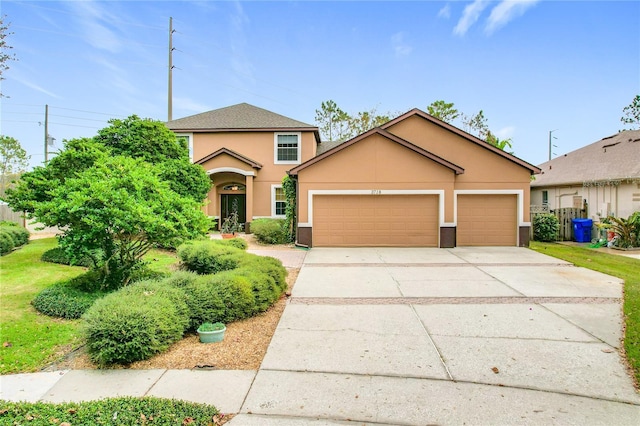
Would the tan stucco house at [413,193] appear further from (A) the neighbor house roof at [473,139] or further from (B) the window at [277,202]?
(B) the window at [277,202]

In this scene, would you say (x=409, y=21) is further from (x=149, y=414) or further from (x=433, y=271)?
(x=149, y=414)

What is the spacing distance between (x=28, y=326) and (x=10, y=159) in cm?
4405

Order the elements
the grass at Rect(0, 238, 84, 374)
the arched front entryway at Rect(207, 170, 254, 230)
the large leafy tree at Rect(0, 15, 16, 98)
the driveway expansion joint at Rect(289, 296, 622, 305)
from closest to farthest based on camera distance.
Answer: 1. the grass at Rect(0, 238, 84, 374)
2. the driveway expansion joint at Rect(289, 296, 622, 305)
3. the large leafy tree at Rect(0, 15, 16, 98)
4. the arched front entryway at Rect(207, 170, 254, 230)

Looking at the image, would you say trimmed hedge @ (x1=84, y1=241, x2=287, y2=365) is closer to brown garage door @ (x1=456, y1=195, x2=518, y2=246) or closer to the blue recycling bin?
brown garage door @ (x1=456, y1=195, x2=518, y2=246)

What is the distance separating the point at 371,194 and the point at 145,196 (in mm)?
9013

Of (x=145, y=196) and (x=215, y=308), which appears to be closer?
(x=215, y=308)

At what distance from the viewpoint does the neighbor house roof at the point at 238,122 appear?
64.6 feet

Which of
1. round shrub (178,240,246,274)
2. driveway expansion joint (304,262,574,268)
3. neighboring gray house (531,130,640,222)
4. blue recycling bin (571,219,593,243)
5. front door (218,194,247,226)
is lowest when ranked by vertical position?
driveway expansion joint (304,262,574,268)

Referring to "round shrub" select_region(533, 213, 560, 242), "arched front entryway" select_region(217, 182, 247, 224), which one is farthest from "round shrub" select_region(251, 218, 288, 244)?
"round shrub" select_region(533, 213, 560, 242)

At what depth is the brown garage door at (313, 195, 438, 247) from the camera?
14.2 metres

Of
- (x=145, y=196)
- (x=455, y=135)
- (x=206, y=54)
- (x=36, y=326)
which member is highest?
(x=206, y=54)

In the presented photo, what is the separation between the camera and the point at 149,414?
9.98 ft

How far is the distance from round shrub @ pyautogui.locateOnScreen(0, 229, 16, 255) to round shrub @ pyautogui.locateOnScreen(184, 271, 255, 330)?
9.69m

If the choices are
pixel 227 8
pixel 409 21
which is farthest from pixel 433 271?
pixel 227 8
